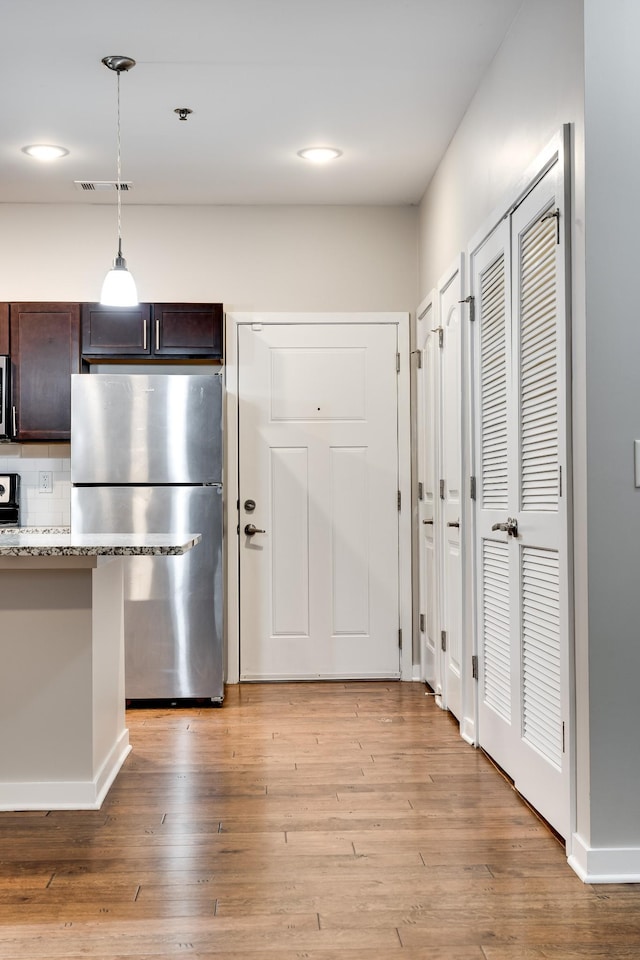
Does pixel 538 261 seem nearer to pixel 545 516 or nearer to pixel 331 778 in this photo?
pixel 545 516

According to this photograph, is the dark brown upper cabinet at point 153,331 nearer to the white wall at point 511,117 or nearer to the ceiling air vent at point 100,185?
the ceiling air vent at point 100,185

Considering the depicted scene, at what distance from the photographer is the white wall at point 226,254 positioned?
16.9ft

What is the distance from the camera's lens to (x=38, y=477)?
16.8ft

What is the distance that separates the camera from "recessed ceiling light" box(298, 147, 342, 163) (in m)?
4.40

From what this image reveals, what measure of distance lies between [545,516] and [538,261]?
81 centimetres

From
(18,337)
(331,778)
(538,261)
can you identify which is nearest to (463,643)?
(331,778)

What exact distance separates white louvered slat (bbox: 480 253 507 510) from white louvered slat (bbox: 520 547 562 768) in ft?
1.51

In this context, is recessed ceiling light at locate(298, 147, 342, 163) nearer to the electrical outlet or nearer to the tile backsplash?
the tile backsplash

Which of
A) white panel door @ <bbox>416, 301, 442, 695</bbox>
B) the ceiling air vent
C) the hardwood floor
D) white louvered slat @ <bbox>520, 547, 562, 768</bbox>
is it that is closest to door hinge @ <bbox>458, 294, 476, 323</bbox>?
white panel door @ <bbox>416, 301, 442, 695</bbox>

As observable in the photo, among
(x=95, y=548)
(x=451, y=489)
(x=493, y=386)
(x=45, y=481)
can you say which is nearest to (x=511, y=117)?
(x=493, y=386)

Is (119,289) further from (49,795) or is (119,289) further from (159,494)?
(49,795)

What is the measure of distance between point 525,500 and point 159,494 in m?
2.28

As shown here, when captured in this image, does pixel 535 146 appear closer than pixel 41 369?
Yes

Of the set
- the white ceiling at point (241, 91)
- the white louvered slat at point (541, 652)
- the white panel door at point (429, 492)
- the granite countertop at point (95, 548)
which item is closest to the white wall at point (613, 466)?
Answer: the white louvered slat at point (541, 652)
